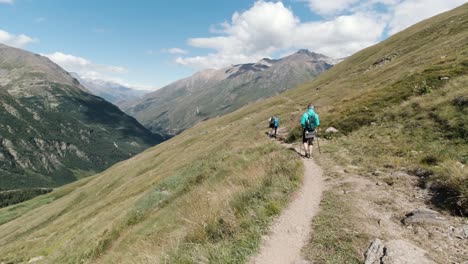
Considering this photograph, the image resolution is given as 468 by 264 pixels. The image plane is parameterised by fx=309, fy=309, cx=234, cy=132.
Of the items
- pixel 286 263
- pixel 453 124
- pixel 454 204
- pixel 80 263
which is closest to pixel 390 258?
pixel 286 263

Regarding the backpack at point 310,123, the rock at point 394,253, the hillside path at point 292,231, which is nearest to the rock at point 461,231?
the rock at point 394,253

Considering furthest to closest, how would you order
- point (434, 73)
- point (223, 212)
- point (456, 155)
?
1. point (434, 73)
2. point (456, 155)
3. point (223, 212)

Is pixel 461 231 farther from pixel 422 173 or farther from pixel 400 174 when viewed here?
pixel 400 174

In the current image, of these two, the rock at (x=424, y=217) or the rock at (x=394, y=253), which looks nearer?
the rock at (x=394, y=253)

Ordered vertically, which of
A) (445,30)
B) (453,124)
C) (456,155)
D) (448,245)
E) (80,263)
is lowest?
(80,263)

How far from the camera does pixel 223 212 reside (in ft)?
37.5

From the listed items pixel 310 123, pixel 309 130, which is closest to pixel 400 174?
pixel 309 130

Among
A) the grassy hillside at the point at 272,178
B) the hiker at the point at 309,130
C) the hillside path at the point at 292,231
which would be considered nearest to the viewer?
the hillside path at the point at 292,231

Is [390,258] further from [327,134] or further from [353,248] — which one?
[327,134]

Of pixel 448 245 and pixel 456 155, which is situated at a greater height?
pixel 456 155

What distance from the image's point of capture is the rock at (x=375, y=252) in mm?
8109

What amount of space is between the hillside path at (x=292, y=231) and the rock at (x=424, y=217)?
9.96 ft

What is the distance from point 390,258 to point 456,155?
9.76 m

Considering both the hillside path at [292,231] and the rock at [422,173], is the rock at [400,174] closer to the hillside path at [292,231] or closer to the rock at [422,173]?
the rock at [422,173]
